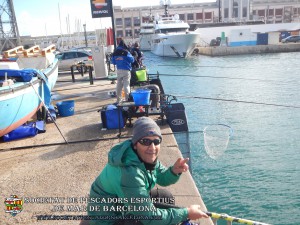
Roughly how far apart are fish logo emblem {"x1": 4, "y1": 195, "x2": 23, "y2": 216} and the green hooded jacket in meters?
1.87

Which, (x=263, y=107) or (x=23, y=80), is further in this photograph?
(x=263, y=107)

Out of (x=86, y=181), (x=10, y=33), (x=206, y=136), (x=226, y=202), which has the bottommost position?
(x=226, y=202)

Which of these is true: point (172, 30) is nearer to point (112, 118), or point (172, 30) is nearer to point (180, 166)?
point (112, 118)

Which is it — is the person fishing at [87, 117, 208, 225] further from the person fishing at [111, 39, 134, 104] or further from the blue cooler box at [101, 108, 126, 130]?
the person fishing at [111, 39, 134, 104]

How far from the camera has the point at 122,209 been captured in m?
2.36

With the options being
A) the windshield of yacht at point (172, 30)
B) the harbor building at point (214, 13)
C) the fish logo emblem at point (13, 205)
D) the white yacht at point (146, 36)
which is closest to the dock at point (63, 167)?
the fish logo emblem at point (13, 205)

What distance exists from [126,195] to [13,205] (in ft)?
8.12

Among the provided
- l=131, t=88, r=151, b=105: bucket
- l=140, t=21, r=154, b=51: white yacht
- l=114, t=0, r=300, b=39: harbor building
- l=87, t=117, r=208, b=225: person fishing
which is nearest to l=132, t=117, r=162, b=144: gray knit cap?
l=87, t=117, r=208, b=225: person fishing

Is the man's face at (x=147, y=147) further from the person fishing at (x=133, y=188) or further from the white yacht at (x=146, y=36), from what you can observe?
the white yacht at (x=146, y=36)

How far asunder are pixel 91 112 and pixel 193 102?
656cm

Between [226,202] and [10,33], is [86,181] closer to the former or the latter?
[226,202]

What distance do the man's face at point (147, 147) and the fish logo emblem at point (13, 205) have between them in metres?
2.37

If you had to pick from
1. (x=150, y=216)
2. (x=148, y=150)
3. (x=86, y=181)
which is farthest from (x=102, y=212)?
(x=86, y=181)

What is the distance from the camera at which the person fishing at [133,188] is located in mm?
2211
